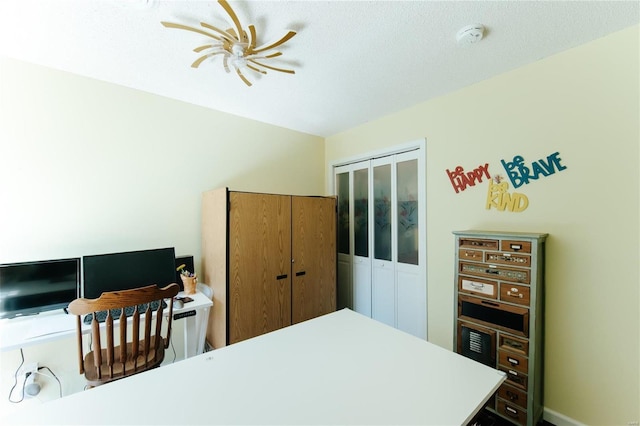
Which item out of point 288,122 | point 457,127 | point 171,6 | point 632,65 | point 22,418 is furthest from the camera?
point 288,122

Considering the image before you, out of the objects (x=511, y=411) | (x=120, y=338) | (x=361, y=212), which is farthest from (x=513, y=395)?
(x=120, y=338)

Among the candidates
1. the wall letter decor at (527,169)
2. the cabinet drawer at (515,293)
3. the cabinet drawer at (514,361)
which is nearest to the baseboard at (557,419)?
the cabinet drawer at (514,361)

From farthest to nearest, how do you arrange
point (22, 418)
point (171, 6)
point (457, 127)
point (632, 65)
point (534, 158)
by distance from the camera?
point (457, 127)
point (534, 158)
point (632, 65)
point (171, 6)
point (22, 418)

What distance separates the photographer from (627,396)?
5.38 ft

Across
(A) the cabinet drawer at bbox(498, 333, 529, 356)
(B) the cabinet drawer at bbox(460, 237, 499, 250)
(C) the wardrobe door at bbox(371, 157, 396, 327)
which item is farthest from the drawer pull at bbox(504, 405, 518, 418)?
(C) the wardrobe door at bbox(371, 157, 396, 327)

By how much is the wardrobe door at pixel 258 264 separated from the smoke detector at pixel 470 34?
188 centimetres

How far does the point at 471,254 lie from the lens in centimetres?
201

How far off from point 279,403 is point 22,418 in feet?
2.70

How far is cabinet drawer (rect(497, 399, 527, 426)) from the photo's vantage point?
1767mm

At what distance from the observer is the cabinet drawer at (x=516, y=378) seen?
177cm

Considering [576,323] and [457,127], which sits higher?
[457,127]

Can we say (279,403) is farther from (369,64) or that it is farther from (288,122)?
(288,122)

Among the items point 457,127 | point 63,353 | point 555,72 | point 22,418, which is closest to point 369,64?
point 457,127

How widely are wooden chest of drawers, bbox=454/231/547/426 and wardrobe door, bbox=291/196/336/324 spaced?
1.41 m
